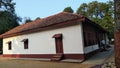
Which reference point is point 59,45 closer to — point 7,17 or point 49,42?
point 49,42

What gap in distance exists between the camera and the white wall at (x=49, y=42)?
17.4 meters

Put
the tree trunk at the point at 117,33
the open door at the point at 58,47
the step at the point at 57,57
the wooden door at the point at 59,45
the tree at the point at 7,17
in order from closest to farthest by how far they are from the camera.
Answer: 1. the tree trunk at the point at 117,33
2. the step at the point at 57,57
3. the open door at the point at 58,47
4. the wooden door at the point at 59,45
5. the tree at the point at 7,17

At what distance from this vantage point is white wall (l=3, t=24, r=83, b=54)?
17.4 meters

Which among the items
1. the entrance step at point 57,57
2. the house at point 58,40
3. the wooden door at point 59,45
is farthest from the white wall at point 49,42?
the entrance step at point 57,57

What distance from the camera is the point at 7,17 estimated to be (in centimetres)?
3750

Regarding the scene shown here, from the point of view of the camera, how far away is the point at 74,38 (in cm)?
1756

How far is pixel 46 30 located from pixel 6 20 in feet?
64.7

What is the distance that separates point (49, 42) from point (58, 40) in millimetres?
1348

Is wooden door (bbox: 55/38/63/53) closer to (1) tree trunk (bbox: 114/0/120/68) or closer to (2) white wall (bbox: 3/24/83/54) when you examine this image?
(2) white wall (bbox: 3/24/83/54)

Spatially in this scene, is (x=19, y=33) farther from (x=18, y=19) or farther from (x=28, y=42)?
(x=18, y=19)

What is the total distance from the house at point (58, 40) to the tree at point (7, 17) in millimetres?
8042

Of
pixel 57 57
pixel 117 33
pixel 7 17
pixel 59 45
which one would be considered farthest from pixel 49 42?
pixel 7 17

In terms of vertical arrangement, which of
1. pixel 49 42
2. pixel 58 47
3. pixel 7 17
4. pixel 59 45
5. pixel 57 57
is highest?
pixel 7 17

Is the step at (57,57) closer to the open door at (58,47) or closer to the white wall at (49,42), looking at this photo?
the open door at (58,47)
